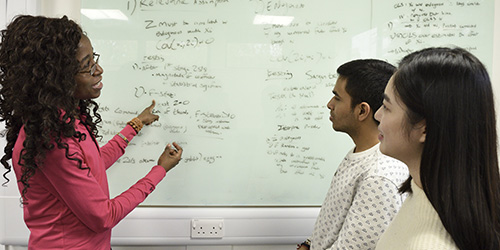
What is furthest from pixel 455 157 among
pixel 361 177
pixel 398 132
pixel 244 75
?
pixel 244 75

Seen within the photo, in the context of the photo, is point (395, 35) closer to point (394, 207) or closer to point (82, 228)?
point (394, 207)

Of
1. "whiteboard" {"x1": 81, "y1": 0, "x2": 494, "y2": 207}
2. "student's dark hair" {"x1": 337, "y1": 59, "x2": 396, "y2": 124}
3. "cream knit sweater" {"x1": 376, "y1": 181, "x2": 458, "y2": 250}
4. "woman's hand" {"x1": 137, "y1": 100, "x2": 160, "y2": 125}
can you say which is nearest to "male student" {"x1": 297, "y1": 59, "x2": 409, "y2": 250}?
"student's dark hair" {"x1": 337, "y1": 59, "x2": 396, "y2": 124}

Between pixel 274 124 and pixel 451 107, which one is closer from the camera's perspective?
pixel 451 107

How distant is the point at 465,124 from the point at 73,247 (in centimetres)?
118

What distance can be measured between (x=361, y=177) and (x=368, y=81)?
343 millimetres

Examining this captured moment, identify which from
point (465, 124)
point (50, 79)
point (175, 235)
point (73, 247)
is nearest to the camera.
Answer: point (465, 124)

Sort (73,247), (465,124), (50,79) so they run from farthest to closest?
(73,247), (50,79), (465,124)

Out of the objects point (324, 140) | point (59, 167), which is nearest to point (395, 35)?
point (324, 140)

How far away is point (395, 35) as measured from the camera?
1.89m

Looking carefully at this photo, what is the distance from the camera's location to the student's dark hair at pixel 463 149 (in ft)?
2.45

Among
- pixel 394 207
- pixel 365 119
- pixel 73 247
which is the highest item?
pixel 365 119

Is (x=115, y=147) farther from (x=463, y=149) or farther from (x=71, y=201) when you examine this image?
(x=463, y=149)

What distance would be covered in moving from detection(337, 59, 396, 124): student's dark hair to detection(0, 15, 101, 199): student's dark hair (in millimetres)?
923

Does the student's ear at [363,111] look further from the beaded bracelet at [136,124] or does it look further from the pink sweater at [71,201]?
the beaded bracelet at [136,124]
